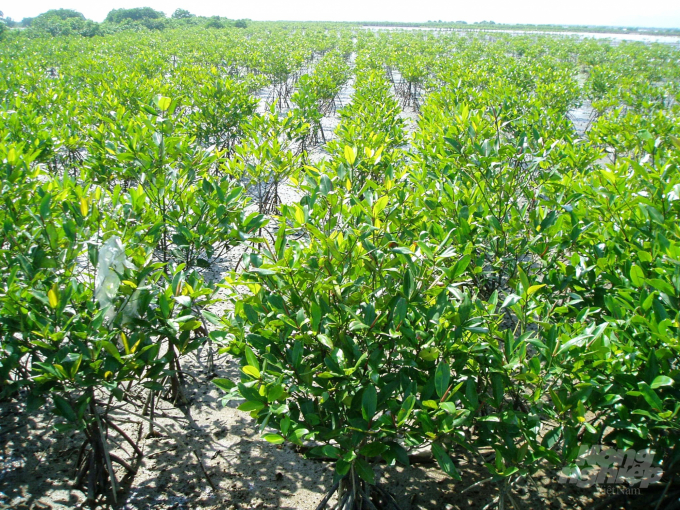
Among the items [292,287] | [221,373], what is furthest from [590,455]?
[221,373]

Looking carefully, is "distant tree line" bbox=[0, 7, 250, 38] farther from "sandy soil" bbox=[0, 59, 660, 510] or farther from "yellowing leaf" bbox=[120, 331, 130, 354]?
"yellowing leaf" bbox=[120, 331, 130, 354]

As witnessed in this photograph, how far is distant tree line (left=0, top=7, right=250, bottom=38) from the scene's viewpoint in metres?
29.2

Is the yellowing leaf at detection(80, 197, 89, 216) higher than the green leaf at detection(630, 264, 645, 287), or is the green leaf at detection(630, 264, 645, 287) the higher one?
the yellowing leaf at detection(80, 197, 89, 216)

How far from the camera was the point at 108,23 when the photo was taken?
34938mm

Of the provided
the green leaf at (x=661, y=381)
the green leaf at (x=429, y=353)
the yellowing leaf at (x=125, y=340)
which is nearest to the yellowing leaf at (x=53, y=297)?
the yellowing leaf at (x=125, y=340)

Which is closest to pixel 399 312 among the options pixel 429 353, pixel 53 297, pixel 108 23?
pixel 429 353

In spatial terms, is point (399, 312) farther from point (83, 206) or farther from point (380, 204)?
point (83, 206)

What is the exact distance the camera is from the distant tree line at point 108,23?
29203 mm

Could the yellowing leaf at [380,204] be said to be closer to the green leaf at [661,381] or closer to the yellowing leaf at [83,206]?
the green leaf at [661,381]

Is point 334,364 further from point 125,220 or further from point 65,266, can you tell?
point 125,220


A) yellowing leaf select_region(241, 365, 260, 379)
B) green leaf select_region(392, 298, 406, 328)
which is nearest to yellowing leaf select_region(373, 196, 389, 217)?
green leaf select_region(392, 298, 406, 328)

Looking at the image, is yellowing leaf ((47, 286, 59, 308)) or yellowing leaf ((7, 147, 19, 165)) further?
yellowing leaf ((7, 147, 19, 165))

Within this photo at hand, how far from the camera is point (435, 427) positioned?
142cm

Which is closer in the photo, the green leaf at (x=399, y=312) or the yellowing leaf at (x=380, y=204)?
the green leaf at (x=399, y=312)
